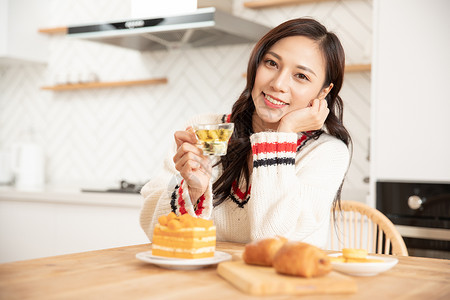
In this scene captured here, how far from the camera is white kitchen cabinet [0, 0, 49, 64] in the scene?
378 cm

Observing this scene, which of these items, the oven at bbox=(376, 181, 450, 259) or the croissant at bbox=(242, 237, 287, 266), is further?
the oven at bbox=(376, 181, 450, 259)

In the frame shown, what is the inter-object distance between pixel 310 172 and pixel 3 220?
249 cm

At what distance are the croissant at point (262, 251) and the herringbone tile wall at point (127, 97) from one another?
199 centimetres


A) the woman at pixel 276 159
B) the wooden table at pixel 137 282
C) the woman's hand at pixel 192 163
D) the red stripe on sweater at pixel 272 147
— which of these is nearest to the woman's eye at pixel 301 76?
the woman at pixel 276 159

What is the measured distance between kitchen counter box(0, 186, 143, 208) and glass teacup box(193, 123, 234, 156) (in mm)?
1734

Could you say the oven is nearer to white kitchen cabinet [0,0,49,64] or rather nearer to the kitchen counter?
the kitchen counter

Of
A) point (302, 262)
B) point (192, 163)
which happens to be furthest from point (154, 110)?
point (302, 262)

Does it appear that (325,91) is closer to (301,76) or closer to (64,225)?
(301,76)

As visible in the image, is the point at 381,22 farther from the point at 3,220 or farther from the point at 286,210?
the point at 3,220

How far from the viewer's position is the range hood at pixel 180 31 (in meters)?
2.94

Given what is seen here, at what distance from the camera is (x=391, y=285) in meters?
1.05

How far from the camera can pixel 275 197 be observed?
1562 mm

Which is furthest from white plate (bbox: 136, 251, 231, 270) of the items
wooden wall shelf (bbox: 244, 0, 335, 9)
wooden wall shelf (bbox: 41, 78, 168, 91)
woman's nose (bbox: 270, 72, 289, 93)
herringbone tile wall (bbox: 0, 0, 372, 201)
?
wooden wall shelf (bbox: 41, 78, 168, 91)

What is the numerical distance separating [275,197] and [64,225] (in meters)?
2.10
